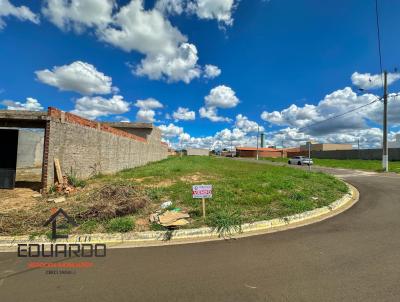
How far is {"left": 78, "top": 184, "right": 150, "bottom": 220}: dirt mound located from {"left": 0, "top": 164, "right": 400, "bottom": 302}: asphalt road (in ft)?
6.20

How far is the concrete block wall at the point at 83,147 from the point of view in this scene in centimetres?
1010

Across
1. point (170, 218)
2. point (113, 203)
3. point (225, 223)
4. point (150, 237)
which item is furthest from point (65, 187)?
point (225, 223)

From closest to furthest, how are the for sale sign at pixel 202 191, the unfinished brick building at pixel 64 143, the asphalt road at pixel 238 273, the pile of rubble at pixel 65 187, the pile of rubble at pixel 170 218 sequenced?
the asphalt road at pixel 238 273 → the pile of rubble at pixel 170 218 → the for sale sign at pixel 202 191 → the pile of rubble at pixel 65 187 → the unfinished brick building at pixel 64 143

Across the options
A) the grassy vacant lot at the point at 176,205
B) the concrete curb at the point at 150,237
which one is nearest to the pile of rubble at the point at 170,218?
the grassy vacant lot at the point at 176,205

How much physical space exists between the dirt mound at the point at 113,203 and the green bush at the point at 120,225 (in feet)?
1.74

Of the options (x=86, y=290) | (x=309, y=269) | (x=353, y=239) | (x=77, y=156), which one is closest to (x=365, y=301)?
(x=309, y=269)

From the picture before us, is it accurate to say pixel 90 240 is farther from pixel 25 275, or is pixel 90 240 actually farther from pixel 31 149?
pixel 31 149

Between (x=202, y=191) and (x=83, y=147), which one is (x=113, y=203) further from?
(x=83, y=147)

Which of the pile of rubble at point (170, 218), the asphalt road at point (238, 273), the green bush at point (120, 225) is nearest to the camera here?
the asphalt road at point (238, 273)

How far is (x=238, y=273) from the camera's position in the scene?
378cm

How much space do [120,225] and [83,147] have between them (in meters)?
8.03

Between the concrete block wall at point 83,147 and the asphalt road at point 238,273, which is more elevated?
the concrete block wall at point 83,147

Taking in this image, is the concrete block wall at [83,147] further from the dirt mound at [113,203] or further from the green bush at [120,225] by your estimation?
the green bush at [120,225]

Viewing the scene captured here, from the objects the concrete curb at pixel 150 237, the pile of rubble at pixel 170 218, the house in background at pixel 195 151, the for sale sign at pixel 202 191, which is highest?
the house in background at pixel 195 151
